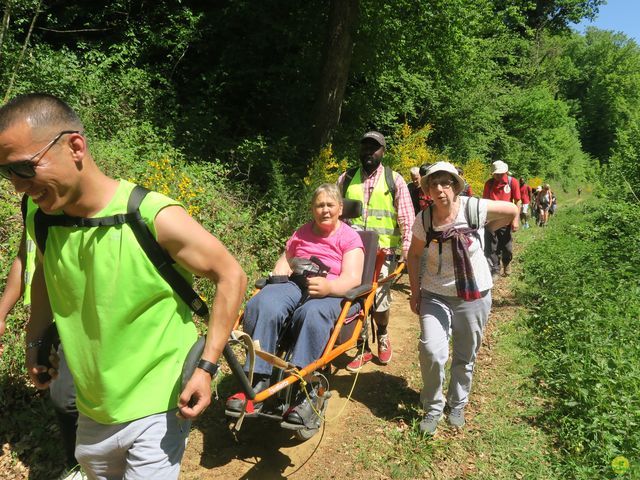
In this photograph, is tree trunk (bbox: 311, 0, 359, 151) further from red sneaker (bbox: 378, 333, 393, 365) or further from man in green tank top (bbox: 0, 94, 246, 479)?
man in green tank top (bbox: 0, 94, 246, 479)

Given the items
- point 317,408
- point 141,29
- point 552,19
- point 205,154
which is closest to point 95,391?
point 317,408

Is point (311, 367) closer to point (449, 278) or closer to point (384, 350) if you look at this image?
point (449, 278)

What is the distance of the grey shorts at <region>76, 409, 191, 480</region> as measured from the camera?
5.65 feet

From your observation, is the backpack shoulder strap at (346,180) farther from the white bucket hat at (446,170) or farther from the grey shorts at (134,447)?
the grey shorts at (134,447)

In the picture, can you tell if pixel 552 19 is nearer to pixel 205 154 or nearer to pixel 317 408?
pixel 205 154

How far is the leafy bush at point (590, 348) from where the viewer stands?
12.3ft

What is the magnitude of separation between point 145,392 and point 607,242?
1039cm

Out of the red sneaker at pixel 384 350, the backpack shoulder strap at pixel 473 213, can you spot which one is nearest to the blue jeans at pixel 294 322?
the backpack shoulder strap at pixel 473 213

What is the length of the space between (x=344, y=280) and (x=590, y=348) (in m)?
2.97

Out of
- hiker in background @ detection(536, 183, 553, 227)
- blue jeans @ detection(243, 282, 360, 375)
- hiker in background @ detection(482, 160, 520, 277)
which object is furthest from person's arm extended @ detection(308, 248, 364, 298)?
hiker in background @ detection(536, 183, 553, 227)

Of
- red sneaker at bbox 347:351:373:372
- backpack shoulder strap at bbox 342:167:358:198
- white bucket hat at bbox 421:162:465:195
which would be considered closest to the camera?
white bucket hat at bbox 421:162:465:195

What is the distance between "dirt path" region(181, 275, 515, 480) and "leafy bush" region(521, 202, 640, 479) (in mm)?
767

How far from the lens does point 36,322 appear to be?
2.05m

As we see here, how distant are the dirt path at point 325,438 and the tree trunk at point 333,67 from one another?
6482mm
